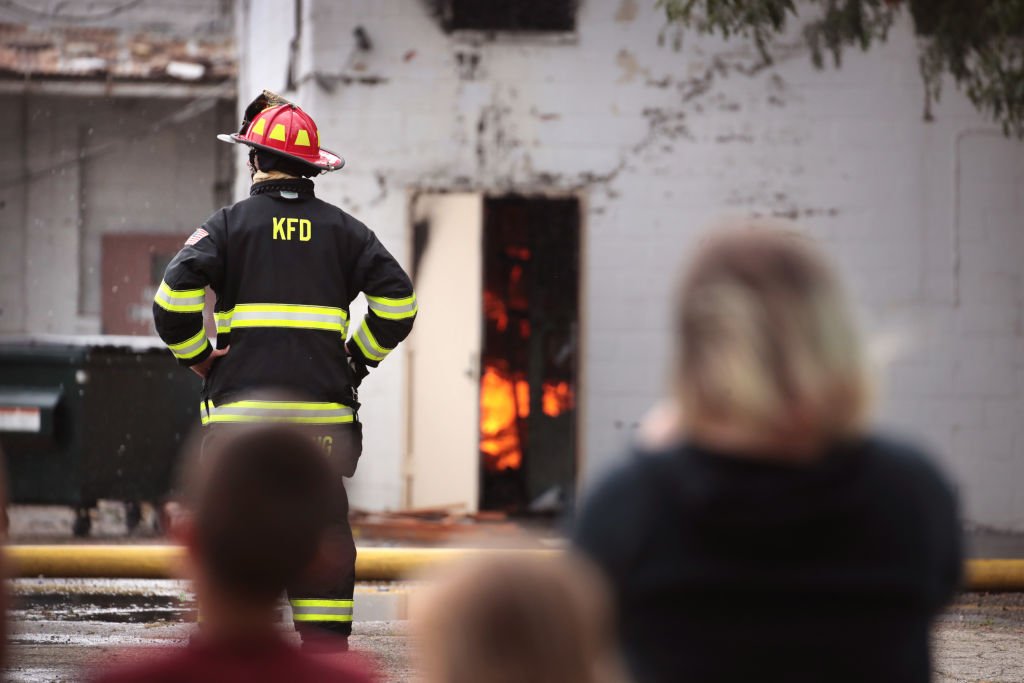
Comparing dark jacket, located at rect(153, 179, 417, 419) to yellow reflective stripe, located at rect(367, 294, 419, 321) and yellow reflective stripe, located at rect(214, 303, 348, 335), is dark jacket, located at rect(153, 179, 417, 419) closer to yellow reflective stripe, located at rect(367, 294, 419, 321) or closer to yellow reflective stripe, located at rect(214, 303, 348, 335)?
yellow reflective stripe, located at rect(214, 303, 348, 335)

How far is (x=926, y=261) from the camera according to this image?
11922mm

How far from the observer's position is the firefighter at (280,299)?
5066mm

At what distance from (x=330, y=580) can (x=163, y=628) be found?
2.37 metres

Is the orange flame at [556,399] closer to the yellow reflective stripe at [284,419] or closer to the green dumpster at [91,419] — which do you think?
the green dumpster at [91,419]

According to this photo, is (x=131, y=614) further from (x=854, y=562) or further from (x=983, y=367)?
(x=983, y=367)

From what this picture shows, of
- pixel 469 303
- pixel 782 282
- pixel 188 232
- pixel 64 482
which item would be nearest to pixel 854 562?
pixel 782 282

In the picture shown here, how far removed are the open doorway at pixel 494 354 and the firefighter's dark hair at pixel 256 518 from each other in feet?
31.0

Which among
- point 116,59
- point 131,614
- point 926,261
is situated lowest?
point 131,614

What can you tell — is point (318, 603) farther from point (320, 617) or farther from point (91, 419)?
point (91, 419)

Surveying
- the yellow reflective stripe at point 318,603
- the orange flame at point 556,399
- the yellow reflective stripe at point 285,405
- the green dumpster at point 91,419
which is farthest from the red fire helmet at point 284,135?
the orange flame at point 556,399

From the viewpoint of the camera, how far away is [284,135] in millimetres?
5254

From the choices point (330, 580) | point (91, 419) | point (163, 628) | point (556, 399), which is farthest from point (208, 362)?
point (556, 399)

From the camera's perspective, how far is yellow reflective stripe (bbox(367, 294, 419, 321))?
5320 mm

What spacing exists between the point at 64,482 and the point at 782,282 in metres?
8.94
